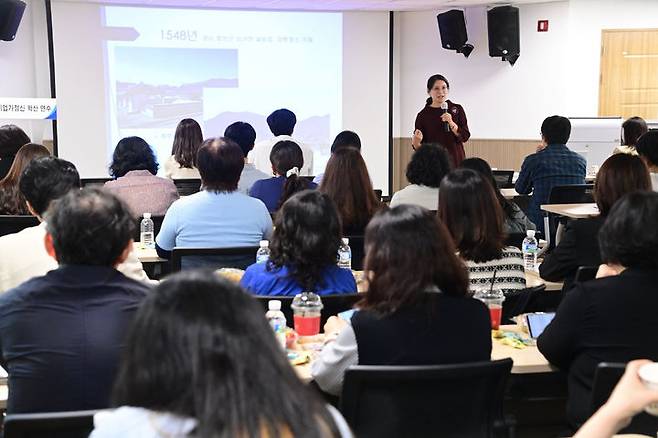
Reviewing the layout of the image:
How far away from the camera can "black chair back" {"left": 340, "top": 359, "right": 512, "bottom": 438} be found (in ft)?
6.40

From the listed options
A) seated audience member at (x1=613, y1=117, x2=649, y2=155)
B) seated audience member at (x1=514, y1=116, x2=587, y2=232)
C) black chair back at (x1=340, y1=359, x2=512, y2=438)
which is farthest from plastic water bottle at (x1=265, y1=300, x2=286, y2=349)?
seated audience member at (x1=613, y1=117, x2=649, y2=155)

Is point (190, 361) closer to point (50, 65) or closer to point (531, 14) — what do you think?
point (50, 65)

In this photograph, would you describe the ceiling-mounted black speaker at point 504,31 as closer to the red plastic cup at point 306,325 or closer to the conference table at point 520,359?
the conference table at point 520,359

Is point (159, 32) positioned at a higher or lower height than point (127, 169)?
higher

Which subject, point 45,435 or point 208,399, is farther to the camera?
point 45,435

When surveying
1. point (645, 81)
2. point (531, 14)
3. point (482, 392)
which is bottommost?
point (482, 392)

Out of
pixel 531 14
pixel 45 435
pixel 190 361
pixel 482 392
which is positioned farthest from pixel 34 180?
pixel 531 14

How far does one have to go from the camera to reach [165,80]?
9000mm

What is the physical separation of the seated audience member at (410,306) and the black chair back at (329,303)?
0.60 meters

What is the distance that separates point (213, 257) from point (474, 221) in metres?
1.30

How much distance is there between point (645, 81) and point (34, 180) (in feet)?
26.1

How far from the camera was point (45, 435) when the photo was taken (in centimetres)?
170

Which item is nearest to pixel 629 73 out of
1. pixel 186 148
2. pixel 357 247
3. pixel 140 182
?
pixel 186 148

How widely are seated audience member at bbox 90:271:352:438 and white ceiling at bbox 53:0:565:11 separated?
801cm
